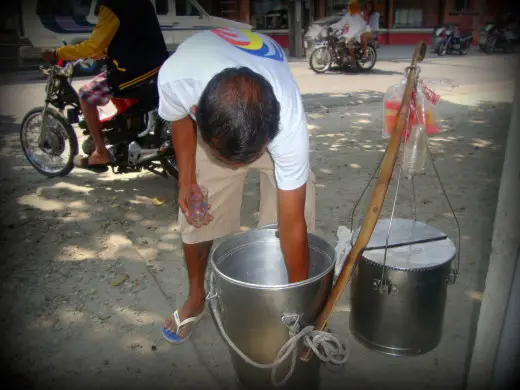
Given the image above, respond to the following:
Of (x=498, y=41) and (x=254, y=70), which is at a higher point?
(x=254, y=70)

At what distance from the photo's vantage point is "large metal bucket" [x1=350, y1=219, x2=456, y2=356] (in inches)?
72.9

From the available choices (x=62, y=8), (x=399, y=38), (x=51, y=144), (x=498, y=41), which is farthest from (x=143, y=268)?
(x=399, y=38)

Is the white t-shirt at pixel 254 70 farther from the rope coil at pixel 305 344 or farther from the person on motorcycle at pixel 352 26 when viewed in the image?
the person on motorcycle at pixel 352 26

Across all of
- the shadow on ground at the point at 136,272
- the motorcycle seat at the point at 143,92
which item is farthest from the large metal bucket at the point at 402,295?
the motorcycle seat at the point at 143,92

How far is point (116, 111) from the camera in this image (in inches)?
147

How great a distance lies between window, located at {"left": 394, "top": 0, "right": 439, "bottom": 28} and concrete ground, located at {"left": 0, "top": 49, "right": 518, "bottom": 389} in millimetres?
13915

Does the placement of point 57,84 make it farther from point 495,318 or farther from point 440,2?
point 440,2

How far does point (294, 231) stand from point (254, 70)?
565mm

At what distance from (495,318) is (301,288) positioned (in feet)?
1.88

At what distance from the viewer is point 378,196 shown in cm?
161

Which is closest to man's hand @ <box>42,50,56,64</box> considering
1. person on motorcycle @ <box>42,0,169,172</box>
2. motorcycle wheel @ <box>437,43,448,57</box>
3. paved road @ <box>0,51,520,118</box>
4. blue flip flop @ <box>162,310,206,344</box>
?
person on motorcycle @ <box>42,0,169,172</box>

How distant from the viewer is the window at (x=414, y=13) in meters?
18.0

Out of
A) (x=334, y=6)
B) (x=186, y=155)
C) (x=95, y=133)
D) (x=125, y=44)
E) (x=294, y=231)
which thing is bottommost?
(x=95, y=133)

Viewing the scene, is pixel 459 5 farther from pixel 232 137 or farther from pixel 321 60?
pixel 232 137
